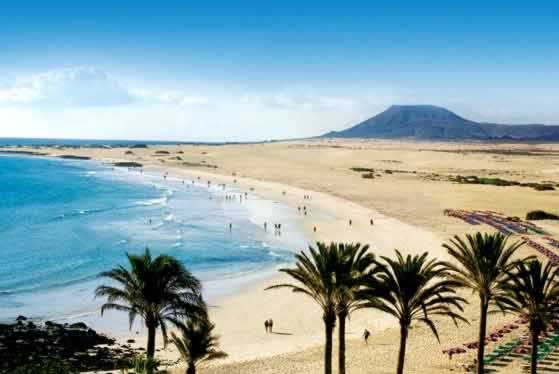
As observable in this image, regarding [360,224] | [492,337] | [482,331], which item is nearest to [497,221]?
[360,224]

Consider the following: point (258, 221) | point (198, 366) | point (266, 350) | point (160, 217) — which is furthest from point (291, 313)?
point (160, 217)

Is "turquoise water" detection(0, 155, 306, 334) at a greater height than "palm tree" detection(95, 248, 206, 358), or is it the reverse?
"palm tree" detection(95, 248, 206, 358)

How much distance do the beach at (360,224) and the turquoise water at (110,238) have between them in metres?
4.76

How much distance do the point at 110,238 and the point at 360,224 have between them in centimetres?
2770

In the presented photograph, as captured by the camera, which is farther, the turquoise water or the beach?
the turquoise water

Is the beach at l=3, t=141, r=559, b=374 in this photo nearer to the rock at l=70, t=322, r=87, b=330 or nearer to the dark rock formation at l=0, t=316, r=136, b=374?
the dark rock formation at l=0, t=316, r=136, b=374

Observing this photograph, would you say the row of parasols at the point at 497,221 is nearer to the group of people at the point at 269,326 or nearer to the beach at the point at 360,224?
the beach at the point at 360,224

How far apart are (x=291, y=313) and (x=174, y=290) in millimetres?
15160

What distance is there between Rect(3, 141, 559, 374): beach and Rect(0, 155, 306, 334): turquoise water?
4762 mm

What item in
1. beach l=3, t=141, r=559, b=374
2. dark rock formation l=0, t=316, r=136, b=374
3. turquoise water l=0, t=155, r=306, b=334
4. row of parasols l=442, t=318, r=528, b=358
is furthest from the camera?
turquoise water l=0, t=155, r=306, b=334

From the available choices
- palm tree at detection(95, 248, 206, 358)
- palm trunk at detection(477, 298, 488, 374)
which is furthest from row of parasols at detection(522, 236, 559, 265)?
palm tree at detection(95, 248, 206, 358)

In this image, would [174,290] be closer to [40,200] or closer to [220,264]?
[220,264]

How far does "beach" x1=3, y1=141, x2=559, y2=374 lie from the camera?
1101 inches

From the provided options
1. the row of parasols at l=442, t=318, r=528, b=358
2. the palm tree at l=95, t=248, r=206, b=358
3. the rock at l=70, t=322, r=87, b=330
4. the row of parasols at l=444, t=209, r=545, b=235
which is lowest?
the rock at l=70, t=322, r=87, b=330
